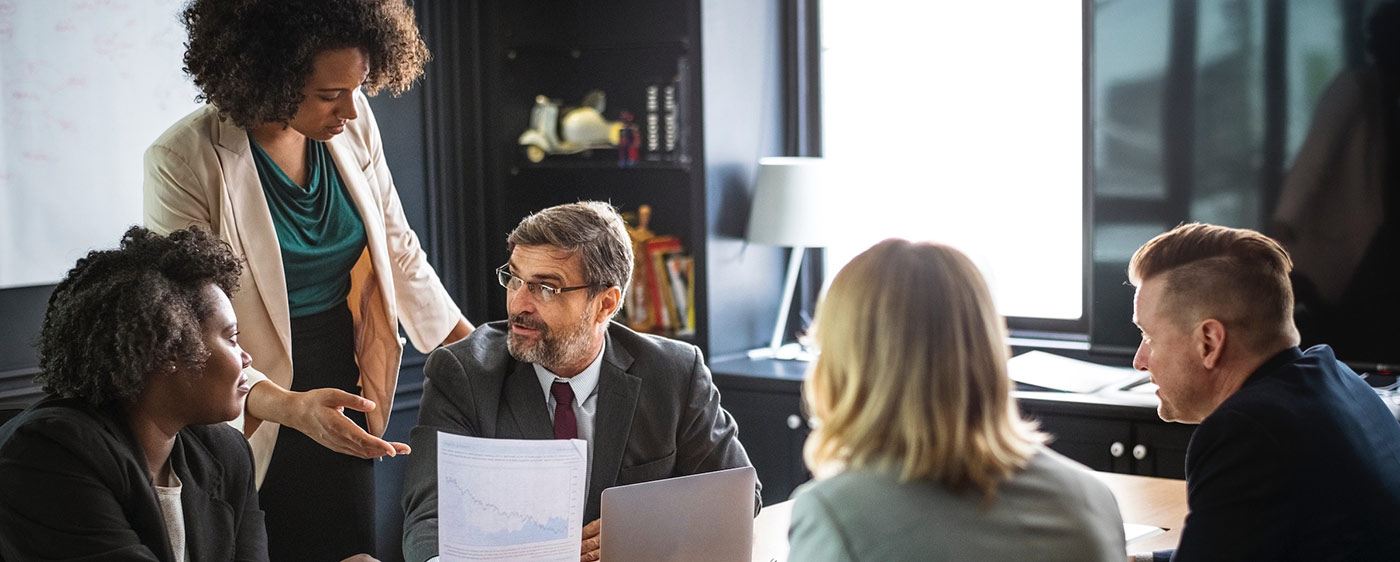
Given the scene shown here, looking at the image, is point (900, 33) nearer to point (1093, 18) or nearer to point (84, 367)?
point (1093, 18)

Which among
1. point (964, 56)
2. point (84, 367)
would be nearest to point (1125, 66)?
point (964, 56)

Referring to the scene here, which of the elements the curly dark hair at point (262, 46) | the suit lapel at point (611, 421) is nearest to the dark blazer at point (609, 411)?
the suit lapel at point (611, 421)

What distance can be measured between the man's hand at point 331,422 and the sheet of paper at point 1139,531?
123cm

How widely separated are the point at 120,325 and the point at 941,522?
1.11 metres

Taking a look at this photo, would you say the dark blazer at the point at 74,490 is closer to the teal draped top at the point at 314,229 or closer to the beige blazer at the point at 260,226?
the beige blazer at the point at 260,226

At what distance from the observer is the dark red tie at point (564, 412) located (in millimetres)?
2232

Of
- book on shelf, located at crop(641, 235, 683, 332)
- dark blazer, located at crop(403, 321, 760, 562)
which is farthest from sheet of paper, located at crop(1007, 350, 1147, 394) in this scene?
dark blazer, located at crop(403, 321, 760, 562)

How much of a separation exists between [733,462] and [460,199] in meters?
2.14

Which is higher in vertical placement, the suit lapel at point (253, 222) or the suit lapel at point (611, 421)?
the suit lapel at point (253, 222)

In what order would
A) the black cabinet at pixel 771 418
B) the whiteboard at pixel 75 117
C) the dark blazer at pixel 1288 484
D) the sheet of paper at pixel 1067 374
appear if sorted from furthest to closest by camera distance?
the black cabinet at pixel 771 418 < the sheet of paper at pixel 1067 374 < the whiteboard at pixel 75 117 < the dark blazer at pixel 1288 484

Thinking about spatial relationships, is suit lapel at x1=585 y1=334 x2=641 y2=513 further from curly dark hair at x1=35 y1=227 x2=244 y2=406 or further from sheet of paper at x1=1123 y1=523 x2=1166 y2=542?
sheet of paper at x1=1123 y1=523 x2=1166 y2=542

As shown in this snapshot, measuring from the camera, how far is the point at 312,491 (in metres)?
2.52

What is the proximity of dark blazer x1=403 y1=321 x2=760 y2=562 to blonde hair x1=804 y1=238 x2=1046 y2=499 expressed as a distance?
37.6 inches

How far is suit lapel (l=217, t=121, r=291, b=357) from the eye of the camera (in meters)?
2.35
